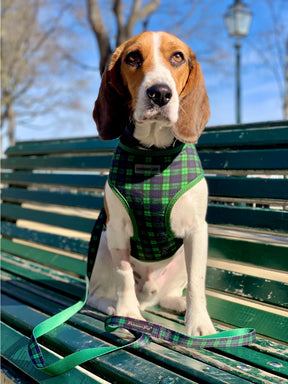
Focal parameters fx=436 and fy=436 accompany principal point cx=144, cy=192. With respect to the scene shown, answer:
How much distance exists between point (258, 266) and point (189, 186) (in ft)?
2.04

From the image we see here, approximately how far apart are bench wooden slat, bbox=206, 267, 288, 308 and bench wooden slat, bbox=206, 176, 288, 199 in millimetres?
437

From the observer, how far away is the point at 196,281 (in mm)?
2135

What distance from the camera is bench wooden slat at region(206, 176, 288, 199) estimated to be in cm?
227

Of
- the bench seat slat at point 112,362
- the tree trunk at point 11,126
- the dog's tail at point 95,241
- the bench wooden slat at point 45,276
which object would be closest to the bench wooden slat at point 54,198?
the bench wooden slat at point 45,276

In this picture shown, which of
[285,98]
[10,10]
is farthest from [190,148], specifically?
[285,98]

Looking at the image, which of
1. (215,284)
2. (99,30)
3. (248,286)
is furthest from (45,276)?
(99,30)

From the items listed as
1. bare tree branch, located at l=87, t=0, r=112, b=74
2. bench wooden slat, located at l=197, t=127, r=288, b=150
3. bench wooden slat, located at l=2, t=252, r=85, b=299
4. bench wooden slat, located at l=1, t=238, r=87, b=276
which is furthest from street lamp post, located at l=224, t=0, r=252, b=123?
bench wooden slat, located at l=197, t=127, r=288, b=150

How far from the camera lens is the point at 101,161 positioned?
3.32 metres

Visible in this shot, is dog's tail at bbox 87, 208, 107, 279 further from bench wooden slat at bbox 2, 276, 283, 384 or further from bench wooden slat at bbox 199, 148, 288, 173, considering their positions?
bench wooden slat at bbox 199, 148, 288, 173

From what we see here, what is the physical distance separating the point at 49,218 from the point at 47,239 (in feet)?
0.63

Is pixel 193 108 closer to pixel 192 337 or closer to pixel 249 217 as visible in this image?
pixel 249 217

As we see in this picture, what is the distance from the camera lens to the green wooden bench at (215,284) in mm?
1754

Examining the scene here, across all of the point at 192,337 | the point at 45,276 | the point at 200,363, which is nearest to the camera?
the point at 200,363

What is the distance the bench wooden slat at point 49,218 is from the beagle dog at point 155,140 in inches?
42.4
